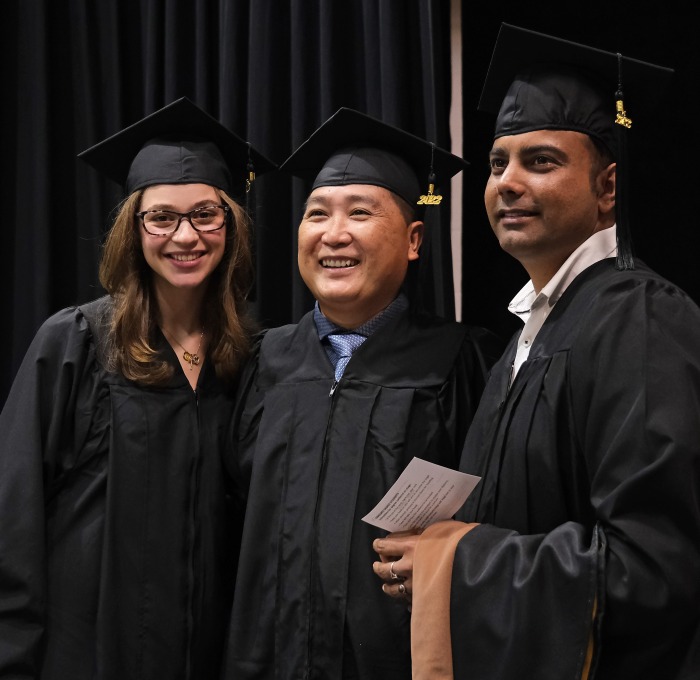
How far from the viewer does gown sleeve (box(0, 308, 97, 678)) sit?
245 centimetres

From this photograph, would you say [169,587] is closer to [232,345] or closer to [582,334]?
[232,345]

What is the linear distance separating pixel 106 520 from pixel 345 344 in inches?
30.5

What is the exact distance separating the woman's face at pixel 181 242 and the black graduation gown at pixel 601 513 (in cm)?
108

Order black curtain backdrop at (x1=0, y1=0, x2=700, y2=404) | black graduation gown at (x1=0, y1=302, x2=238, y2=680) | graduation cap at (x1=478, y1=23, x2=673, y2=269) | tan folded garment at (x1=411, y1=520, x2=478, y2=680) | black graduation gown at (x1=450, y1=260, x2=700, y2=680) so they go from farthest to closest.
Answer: black curtain backdrop at (x1=0, y1=0, x2=700, y2=404)
black graduation gown at (x1=0, y1=302, x2=238, y2=680)
graduation cap at (x1=478, y1=23, x2=673, y2=269)
tan folded garment at (x1=411, y1=520, x2=478, y2=680)
black graduation gown at (x1=450, y1=260, x2=700, y2=680)

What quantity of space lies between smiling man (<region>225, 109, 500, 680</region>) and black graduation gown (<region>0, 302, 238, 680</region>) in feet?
0.48

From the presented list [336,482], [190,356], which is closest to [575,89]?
[336,482]

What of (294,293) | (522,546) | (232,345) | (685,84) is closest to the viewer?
(522,546)

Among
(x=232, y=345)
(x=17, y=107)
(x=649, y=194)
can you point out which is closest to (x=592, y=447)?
(x=232, y=345)

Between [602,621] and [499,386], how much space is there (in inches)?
25.8

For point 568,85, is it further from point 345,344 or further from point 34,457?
point 34,457

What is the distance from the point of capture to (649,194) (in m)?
3.02

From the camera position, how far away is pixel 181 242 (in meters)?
2.67

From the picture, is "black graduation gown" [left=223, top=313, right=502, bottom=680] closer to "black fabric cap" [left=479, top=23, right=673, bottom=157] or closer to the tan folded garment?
the tan folded garment

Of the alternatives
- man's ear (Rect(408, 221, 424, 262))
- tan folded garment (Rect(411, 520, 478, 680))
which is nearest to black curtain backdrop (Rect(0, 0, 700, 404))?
man's ear (Rect(408, 221, 424, 262))
